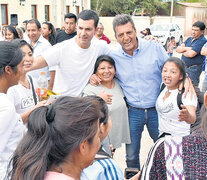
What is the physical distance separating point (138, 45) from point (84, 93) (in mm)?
794

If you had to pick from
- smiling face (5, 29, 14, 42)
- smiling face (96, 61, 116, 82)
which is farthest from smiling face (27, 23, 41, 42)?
→ smiling face (96, 61, 116, 82)

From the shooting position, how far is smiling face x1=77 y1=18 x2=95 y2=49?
133 inches

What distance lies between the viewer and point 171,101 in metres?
3.30

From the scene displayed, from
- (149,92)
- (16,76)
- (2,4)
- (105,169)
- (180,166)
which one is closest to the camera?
(180,166)

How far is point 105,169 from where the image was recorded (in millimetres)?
1724

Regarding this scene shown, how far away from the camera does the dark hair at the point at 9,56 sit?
2170mm

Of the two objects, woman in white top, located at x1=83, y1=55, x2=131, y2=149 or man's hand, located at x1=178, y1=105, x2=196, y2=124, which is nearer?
man's hand, located at x1=178, y1=105, x2=196, y2=124

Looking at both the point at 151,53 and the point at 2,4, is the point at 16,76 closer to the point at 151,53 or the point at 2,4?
the point at 151,53

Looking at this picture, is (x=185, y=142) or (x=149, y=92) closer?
(x=185, y=142)

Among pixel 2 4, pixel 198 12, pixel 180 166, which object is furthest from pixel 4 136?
pixel 198 12

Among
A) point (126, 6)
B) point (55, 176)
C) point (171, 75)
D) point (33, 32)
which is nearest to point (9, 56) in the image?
point (55, 176)

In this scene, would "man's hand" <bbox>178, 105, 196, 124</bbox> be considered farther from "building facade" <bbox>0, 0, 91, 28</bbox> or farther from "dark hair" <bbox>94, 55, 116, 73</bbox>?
"building facade" <bbox>0, 0, 91, 28</bbox>

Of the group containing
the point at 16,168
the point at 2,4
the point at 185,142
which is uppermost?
the point at 2,4

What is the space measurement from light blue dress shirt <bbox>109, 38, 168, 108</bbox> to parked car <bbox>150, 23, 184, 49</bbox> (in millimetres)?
15710
